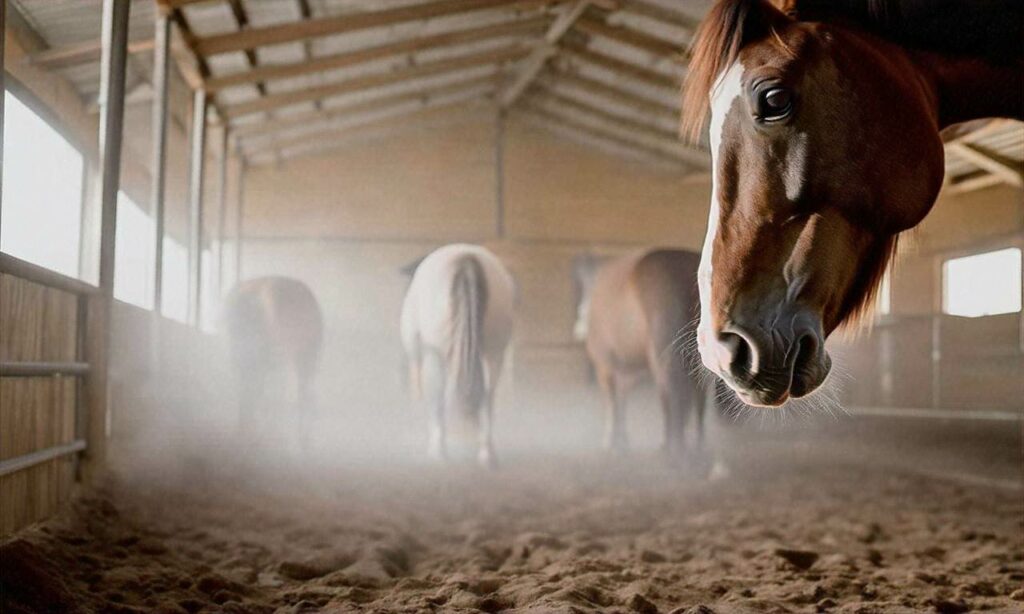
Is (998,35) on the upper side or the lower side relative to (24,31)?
lower

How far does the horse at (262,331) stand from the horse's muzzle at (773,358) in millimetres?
4662

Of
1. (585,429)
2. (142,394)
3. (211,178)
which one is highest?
(211,178)

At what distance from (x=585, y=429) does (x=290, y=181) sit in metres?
4.67

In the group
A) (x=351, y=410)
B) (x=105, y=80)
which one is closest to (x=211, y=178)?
(x=351, y=410)

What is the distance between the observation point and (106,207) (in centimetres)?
346

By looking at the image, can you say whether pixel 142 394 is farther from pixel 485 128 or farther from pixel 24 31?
pixel 485 128

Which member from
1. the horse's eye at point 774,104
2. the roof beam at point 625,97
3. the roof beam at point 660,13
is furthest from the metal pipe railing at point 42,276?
the roof beam at point 625,97

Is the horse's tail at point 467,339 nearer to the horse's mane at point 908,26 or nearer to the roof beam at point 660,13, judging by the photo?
the roof beam at point 660,13

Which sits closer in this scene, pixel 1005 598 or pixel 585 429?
pixel 1005 598

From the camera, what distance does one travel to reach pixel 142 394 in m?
4.74

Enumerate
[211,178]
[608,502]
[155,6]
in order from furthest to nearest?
[211,178] < [155,6] < [608,502]

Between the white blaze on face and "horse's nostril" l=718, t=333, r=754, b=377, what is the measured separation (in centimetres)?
2

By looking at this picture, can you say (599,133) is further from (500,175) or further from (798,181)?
(798,181)

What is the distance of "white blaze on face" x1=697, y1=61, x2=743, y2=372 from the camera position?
1.55 metres
